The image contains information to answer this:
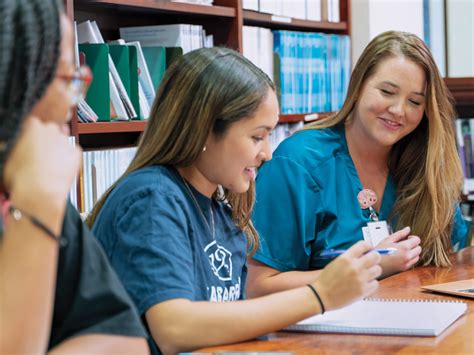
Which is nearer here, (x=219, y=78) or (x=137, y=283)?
(x=137, y=283)

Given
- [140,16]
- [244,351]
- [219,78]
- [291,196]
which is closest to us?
[244,351]

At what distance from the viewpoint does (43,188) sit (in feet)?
3.20

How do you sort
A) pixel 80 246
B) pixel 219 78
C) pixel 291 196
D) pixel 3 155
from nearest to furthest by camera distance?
pixel 3 155 < pixel 80 246 < pixel 219 78 < pixel 291 196

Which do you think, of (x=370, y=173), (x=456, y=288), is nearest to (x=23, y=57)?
(x=456, y=288)

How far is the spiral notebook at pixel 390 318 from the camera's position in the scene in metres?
1.60

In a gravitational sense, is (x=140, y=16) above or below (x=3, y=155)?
above

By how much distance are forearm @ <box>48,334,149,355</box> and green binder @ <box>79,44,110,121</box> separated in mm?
1578

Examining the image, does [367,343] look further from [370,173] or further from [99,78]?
[99,78]

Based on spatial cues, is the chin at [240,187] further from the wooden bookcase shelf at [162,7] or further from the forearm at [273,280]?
the wooden bookcase shelf at [162,7]

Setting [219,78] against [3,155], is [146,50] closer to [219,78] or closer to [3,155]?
[219,78]

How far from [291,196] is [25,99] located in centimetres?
149

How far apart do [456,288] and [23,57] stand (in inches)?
53.3

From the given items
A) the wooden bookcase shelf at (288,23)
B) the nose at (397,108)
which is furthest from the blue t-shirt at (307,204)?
the wooden bookcase shelf at (288,23)

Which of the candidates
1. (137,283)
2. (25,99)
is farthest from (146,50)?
(25,99)
